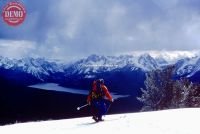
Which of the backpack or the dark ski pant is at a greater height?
the backpack

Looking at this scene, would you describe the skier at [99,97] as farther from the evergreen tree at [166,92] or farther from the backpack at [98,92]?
the evergreen tree at [166,92]

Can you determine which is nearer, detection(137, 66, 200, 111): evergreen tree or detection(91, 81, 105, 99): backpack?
detection(91, 81, 105, 99): backpack

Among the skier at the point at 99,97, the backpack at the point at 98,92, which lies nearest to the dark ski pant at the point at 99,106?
the skier at the point at 99,97

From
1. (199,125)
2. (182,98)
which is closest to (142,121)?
(199,125)

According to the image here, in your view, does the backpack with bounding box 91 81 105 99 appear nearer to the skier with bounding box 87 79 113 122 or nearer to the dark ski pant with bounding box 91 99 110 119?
the skier with bounding box 87 79 113 122

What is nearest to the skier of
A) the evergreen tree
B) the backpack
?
the backpack

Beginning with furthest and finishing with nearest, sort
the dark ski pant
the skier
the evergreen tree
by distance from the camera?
the evergreen tree → the dark ski pant → the skier

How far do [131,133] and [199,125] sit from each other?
121 inches

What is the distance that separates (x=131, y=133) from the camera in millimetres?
16250

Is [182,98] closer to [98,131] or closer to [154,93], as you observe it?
[154,93]

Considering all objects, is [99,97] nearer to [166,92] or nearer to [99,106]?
[99,106]

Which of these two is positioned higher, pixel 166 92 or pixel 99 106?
pixel 99 106


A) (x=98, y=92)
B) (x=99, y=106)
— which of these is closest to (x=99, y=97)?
(x=98, y=92)

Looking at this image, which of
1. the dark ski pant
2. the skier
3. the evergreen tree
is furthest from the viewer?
the evergreen tree
